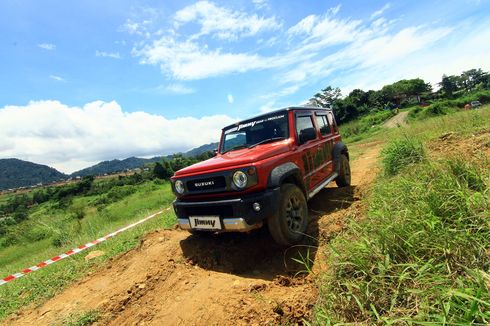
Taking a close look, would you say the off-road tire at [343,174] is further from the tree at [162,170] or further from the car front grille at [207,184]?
the tree at [162,170]

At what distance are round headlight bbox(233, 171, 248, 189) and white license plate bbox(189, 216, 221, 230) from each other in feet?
1.63

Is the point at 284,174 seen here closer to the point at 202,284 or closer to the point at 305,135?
the point at 305,135

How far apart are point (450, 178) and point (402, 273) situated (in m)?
1.42

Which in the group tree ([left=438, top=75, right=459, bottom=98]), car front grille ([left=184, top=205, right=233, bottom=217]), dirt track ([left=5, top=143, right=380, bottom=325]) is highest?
tree ([left=438, top=75, right=459, bottom=98])

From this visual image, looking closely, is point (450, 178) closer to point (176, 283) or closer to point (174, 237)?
point (176, 283)

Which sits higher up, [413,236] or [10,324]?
[413,236]

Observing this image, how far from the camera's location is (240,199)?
11.8 feet

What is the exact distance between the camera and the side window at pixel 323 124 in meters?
5.85

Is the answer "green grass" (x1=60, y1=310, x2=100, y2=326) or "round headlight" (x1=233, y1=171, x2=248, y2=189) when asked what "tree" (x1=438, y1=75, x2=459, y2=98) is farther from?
"green grass" (x1=60, y1=310, x2=100, y2=326)

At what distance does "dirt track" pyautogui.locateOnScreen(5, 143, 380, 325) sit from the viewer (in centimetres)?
280

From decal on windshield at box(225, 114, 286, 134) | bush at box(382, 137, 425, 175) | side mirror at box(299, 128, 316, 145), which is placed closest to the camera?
side mirror at box(299, 128, 316, 145)

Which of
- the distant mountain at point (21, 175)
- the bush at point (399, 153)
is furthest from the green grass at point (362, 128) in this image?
the distant mountain at point (21, 175)

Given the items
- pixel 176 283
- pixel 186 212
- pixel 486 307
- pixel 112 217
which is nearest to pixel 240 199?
pixel 186 212

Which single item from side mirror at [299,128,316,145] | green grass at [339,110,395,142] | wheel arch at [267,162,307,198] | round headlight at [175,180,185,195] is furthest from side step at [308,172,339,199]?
green grass at [339,110,395,142]
